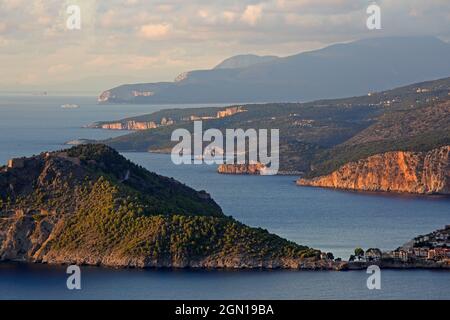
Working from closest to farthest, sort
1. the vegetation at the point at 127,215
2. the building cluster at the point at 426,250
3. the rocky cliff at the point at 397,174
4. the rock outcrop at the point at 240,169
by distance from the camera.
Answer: the vegetation at the point at 127,215 < the building cluster at the point at 426,250 < the rocky cliff at the point at 397,174 < the rock outcrop at the point at 240,169

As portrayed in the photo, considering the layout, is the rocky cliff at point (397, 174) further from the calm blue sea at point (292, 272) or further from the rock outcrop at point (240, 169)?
the rock outcrop at point (240, 169)

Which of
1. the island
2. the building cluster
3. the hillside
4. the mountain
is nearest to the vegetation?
the mountain

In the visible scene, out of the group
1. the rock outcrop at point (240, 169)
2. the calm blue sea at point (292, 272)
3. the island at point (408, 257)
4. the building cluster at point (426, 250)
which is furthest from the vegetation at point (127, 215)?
the rock outcrop at point (240, 169)

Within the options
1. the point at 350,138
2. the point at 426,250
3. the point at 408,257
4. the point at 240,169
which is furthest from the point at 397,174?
the point at 408,257

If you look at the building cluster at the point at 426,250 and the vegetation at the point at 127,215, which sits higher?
the vegetation at the point at 127,215

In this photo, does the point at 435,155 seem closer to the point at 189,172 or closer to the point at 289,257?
the point at 189,172
